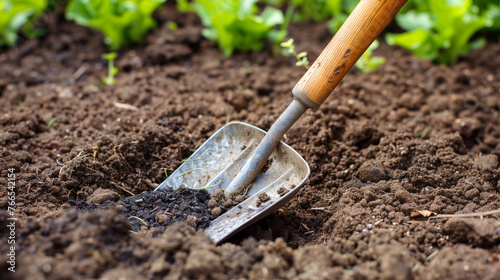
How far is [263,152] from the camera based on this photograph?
1.95 m

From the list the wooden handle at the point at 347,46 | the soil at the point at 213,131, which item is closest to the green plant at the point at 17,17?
the soil at the point at 213,131

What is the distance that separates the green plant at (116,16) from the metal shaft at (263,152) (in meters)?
1.79

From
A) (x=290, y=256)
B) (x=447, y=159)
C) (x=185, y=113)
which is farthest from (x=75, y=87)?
(x=447, y=159)

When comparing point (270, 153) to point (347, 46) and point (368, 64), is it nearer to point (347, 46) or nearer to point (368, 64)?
point (347, 46)

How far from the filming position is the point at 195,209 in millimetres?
1849

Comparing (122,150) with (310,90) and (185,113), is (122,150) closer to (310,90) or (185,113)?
(185,113)

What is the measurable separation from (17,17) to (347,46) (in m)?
3.15

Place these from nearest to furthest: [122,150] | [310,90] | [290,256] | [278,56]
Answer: [290,256] → [310,90] → [122,150] → [278,56]

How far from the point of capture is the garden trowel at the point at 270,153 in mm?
1717

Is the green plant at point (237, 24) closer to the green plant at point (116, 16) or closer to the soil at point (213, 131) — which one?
the soil at point (213, 131)

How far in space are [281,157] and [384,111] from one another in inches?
40.5

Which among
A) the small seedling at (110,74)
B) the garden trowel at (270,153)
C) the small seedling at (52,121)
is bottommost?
the small seedling at (52,121)

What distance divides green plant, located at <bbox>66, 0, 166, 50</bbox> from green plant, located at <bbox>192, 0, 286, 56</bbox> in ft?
1.36

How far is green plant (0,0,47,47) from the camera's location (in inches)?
134
